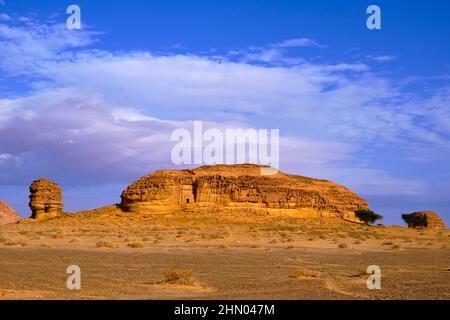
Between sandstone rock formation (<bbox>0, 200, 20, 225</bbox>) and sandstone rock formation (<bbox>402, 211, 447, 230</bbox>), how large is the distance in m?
61.1

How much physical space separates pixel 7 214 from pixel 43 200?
14.2 meters

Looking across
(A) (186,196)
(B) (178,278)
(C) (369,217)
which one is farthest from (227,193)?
(B) (178,278)

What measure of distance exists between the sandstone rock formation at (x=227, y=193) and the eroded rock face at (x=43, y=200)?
31.3 feet

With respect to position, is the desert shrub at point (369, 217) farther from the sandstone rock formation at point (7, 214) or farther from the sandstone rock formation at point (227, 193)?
the sandstone rock formation at point (7, 214)

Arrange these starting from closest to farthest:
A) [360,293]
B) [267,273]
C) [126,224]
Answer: [360,293]
[267,273]
[126,224]

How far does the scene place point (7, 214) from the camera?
89188mm

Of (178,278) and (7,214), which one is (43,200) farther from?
(178,278)

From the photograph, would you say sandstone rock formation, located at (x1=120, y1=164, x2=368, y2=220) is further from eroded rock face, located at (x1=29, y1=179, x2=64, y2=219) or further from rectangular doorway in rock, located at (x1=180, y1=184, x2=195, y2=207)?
eroded rock face, located at (x1=29, y1=179, x2=64, y2=219)
